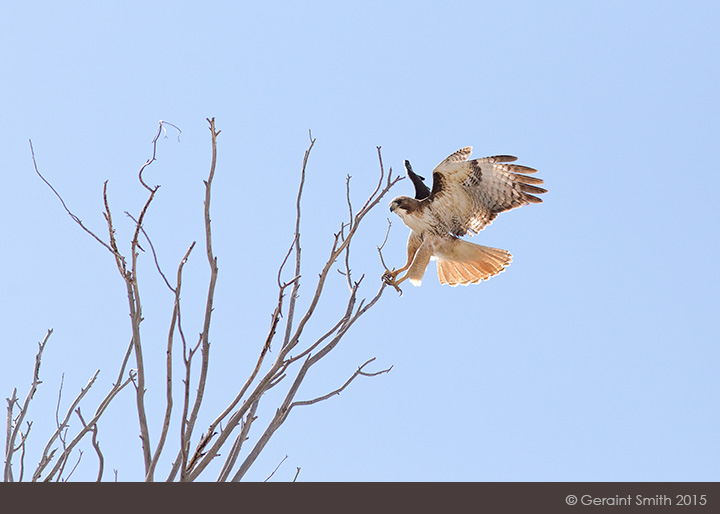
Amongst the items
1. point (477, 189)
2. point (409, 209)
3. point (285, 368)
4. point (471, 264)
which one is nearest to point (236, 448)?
point (285, 368)

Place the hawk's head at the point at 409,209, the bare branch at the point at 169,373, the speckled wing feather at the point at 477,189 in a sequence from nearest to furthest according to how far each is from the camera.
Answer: the bare branch at the point at 169,373 < the speckled wing feather at the point at 477,189 < the hawk's head at the point at 409,209

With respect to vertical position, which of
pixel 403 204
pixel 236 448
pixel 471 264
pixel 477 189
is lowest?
pixel 236 448

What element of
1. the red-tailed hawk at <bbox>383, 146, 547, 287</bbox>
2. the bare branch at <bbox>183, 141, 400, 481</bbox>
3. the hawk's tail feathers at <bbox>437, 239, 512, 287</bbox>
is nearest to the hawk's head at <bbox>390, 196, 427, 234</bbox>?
the red-tailed hawk at <bbox>383, 146, 547, 287</bbox>

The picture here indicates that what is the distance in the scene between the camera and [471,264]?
5.15 meters

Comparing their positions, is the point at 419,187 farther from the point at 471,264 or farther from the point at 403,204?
the point at 471,264

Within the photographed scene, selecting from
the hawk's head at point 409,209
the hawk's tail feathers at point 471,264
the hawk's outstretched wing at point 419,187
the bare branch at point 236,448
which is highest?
the hawk's outstretched wing at point 419,187

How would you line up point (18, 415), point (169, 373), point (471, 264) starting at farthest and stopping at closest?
point (471, 264), point (18, 415), point (169, 373)

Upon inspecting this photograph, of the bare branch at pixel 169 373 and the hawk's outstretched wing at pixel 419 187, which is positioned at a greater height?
the hawk's outstretched wing at pixel 419 187

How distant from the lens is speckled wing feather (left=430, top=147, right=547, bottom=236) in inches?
181

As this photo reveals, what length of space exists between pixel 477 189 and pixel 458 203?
6.6 inches

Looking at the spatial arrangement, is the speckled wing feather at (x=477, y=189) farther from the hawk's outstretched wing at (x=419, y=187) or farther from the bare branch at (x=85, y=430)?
the bare branch at (x=85, y=430)

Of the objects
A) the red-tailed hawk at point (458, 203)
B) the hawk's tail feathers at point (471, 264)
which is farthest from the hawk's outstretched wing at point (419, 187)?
the hawk's tail feathers at point (471, 264)

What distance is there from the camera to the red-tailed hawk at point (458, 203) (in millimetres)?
4617
